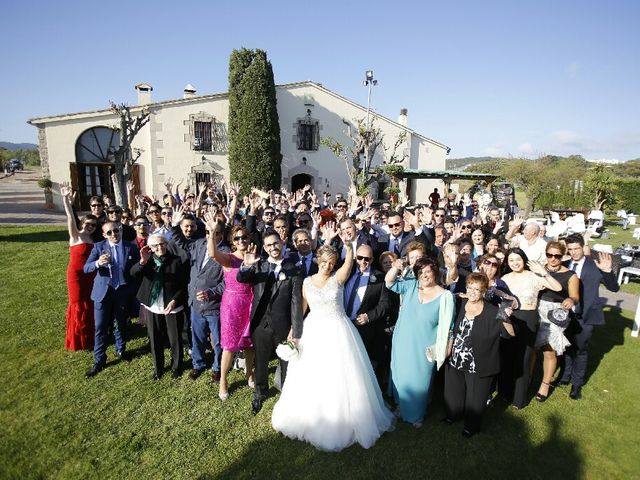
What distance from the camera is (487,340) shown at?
142 inches

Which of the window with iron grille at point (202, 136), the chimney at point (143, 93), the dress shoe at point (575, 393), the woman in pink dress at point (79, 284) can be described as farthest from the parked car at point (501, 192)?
the woman in pink dress at point (79, 284)

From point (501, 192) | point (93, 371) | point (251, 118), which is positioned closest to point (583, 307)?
point (93, 371)

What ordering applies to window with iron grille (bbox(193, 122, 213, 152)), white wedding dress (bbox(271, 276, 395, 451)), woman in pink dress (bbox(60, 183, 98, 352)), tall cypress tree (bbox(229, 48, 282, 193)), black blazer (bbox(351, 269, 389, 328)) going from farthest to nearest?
1. window with iron grille (bbox(193, 122, 213, 152))
2. tall cypress tree (bbox(229, 48, 282, 193))
3. woman in pink dress (bbox(60, 183, 98, 352))
4. black blazer (bbox(351, 269, 389, 328))
5. white wedding dress (bbox(271, 276, 395, 451))

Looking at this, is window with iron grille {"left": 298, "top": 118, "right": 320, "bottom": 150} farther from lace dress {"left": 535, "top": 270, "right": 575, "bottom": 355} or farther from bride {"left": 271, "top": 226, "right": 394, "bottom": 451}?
bride {"left": 271, "top": 226, "right": 394, "bottom": 451}

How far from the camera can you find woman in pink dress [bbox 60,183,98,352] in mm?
4973

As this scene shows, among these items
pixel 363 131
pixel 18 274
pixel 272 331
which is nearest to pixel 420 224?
pixel 272 331

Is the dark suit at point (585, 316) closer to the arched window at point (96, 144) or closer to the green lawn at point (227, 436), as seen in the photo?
the green lawn at point (227, 436)

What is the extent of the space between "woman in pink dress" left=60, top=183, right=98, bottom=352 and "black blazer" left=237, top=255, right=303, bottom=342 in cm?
281

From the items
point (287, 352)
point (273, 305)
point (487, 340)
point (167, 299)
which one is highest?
point (273, 305)

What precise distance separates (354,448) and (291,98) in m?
22.1

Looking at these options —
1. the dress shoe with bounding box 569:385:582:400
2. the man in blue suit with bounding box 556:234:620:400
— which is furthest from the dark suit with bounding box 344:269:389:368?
the dress shoe with bounding box 569:385:582:400

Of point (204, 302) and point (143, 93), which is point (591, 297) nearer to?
point (204, 302)

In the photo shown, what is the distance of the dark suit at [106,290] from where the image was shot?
471 centimetres

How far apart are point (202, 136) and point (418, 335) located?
2058 cm
